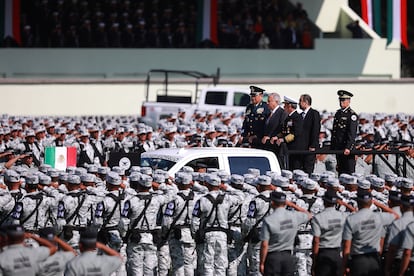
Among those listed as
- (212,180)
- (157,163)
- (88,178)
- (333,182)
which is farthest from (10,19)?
(333,182)

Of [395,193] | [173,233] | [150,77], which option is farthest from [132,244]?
[150,77]

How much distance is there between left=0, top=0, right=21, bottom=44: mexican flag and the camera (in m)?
40.2

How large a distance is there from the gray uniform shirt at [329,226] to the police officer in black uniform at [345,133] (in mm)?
5642

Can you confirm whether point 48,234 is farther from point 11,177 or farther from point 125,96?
point 125,96

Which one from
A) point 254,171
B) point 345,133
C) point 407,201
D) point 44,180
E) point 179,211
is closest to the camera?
point 407,201

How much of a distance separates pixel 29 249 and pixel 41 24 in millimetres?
29900

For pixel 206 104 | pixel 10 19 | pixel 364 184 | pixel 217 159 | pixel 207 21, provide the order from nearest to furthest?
pixel 364 184
pixel 217 159
pixel 206 104
pixel 10 19
pixel 207 21

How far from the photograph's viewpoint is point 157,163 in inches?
728

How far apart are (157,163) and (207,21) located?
924 inches

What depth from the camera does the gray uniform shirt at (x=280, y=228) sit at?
1443cm

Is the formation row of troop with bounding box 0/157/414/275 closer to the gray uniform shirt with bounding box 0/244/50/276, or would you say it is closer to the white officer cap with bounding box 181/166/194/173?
the white officer cap with bounding box 181/166/194/173

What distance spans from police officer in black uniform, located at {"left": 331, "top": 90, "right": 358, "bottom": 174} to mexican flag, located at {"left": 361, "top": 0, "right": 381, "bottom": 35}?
20890 millimetres

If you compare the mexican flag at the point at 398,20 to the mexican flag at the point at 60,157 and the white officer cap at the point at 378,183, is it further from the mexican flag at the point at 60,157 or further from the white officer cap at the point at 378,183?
the white officer cap at the point at 378,183

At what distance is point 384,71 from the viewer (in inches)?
1709
